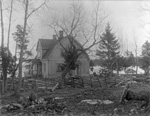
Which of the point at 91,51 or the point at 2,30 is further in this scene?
the point at 91,51

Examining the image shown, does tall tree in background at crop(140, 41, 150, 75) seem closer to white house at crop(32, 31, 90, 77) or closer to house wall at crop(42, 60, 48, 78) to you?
white house at crop(32, 31, 90, 77)

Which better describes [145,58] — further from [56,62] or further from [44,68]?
[44,68]

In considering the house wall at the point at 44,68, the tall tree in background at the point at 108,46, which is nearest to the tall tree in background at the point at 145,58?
the tall tree in background at the point at 108,46

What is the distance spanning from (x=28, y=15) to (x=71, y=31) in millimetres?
6558

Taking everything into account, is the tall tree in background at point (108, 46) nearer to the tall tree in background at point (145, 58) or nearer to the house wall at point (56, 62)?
the tall tree in background at point (145, 58)

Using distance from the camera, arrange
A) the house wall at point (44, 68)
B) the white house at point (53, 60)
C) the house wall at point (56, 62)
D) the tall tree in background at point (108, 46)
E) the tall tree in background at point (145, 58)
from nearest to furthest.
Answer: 1. the house wall at point (56, 62)
2. the white house at point (53, 60)
3. the house wall at point (44, 68)
4. the tall tree in background at point (145, 58)
5. the tall tree in background at point (108, 46)

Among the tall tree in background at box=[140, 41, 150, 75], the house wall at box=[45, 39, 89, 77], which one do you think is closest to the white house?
the house wall at box=[45, 39, 89, 77]

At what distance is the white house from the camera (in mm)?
29469

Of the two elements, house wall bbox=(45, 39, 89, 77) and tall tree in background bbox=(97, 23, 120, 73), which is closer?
house wall bbox=(45, 39, 89, 77)

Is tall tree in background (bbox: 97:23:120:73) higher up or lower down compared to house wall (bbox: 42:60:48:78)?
higher up

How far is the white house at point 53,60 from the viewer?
2947 cm

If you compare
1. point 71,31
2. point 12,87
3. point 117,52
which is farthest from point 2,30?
point 117,52

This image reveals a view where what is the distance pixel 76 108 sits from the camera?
9.16m

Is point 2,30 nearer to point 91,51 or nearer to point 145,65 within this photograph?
point 91,51
